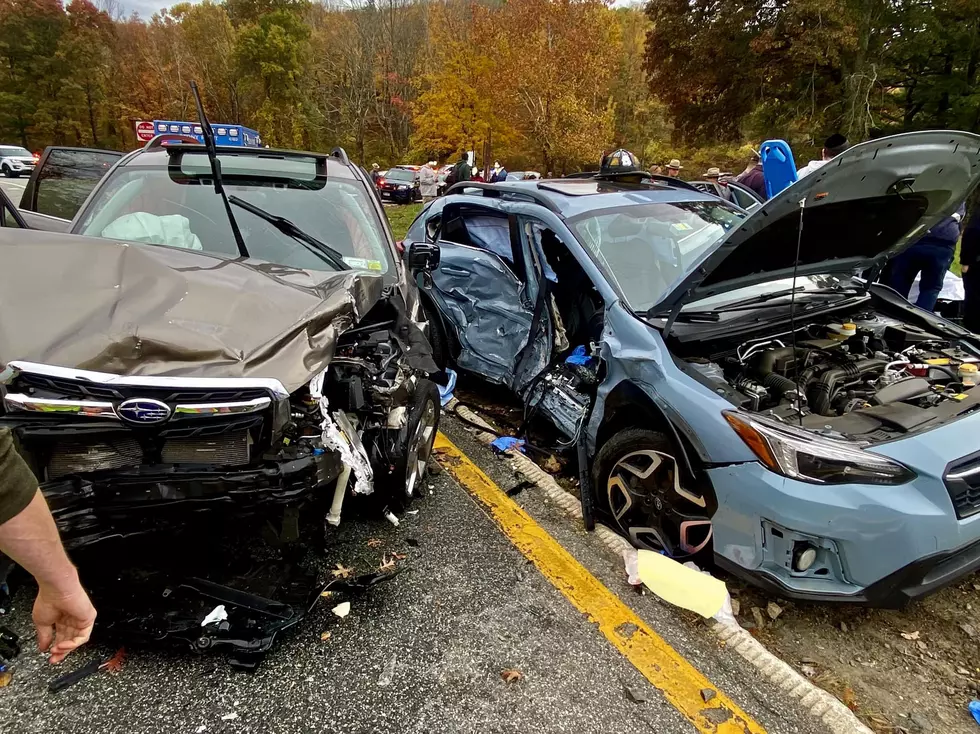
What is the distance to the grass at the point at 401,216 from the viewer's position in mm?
14578

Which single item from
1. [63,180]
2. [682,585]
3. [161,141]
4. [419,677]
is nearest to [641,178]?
[682,585]

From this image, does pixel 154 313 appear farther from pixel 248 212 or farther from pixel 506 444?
pixel 506 444

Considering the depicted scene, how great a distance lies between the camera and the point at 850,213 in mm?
2928

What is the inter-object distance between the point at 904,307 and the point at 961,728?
96.1 inches

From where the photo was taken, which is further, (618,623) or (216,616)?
(618,623)

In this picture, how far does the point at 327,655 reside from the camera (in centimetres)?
216

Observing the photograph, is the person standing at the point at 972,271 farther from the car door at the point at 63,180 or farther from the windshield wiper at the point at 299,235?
the car door at the point at 63,180

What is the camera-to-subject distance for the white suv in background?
78.9 ft

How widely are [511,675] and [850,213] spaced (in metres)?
2.76

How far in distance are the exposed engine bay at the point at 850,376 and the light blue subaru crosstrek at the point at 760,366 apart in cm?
1

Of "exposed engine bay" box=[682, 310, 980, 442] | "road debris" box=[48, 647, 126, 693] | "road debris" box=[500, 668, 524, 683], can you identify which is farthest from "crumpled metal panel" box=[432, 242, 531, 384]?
"road debris" box=[48, 647, 126, 693]

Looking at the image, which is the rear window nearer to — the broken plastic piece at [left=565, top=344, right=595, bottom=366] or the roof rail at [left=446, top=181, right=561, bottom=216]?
the roof rail at [left=446, top=181, right=561, bottom=216]

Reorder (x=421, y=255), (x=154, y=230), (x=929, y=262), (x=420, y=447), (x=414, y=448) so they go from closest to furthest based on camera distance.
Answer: (x=414, y=448) < (x=420, y=447) < (x=154, y=230) < (x=421, y=255) < (x=929, y=262)

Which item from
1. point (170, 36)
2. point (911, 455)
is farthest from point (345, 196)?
point (170, 36)
